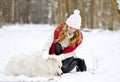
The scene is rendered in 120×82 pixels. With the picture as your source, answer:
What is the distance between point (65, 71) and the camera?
22.6ft

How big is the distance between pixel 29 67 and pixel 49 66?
37cm

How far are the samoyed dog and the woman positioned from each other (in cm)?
25

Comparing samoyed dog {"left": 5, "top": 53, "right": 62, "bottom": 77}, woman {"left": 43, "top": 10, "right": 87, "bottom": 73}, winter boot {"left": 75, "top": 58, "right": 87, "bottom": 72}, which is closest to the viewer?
samoyed dog {"left": 5, "top": 53, "right": 62, "bottom": 77}

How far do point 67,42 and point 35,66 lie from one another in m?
0.84

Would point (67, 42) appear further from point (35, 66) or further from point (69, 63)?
point (35, 66)

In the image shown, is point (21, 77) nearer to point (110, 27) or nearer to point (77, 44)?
point (77, 44)

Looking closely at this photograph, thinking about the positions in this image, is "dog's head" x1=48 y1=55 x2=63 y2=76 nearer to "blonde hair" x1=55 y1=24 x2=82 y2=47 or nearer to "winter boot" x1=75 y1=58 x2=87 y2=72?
"blonde hair" x1=55 y1=24 x2=82 y2=47

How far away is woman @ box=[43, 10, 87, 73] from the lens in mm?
6754

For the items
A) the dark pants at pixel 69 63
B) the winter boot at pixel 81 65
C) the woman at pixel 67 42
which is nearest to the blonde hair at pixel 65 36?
the woman at pixel 67 42

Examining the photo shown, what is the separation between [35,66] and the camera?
657cm

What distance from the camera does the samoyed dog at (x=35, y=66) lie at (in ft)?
21.5

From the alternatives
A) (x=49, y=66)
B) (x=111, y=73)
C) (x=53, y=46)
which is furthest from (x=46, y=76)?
(x=111, y=73)

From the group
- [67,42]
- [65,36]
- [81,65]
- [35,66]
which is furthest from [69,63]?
[35,66]

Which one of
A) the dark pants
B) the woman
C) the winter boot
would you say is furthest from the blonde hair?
the winter boot
